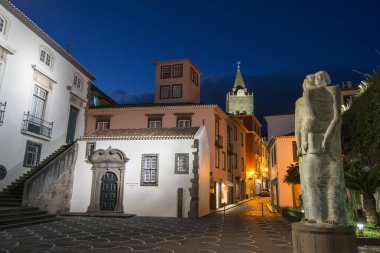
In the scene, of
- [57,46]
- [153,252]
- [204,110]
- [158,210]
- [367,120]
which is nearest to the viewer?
[153,252]

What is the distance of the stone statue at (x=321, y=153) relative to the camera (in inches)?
225

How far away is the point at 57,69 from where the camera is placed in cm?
2356

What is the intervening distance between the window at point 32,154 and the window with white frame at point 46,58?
20.9 feet

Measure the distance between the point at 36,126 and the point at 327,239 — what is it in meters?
21.1

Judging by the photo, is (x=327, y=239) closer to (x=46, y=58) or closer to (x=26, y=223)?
(x=26, y=223)

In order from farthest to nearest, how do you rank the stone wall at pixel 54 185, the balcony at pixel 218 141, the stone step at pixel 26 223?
the balcony at pixel 218 141 → the stone wall at pixel 54 185 → the stone step at pixel 26 223

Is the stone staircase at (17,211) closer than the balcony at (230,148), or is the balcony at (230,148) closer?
the stone staircase at (17,211)

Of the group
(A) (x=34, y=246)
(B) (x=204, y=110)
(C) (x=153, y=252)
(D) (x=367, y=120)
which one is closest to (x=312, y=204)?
(C) (x=153, y=252)

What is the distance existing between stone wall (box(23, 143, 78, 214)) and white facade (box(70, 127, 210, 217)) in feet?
1.74

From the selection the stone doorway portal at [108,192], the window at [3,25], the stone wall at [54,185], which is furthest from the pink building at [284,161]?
the window at [3,25]

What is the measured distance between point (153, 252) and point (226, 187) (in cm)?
2472

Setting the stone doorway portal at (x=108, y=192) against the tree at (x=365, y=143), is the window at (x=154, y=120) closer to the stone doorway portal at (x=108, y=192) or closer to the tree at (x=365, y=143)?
the stone doorway portal at (x=108, y=192)

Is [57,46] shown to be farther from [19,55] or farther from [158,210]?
[158,210]

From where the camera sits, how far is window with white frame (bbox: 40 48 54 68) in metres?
21.8
